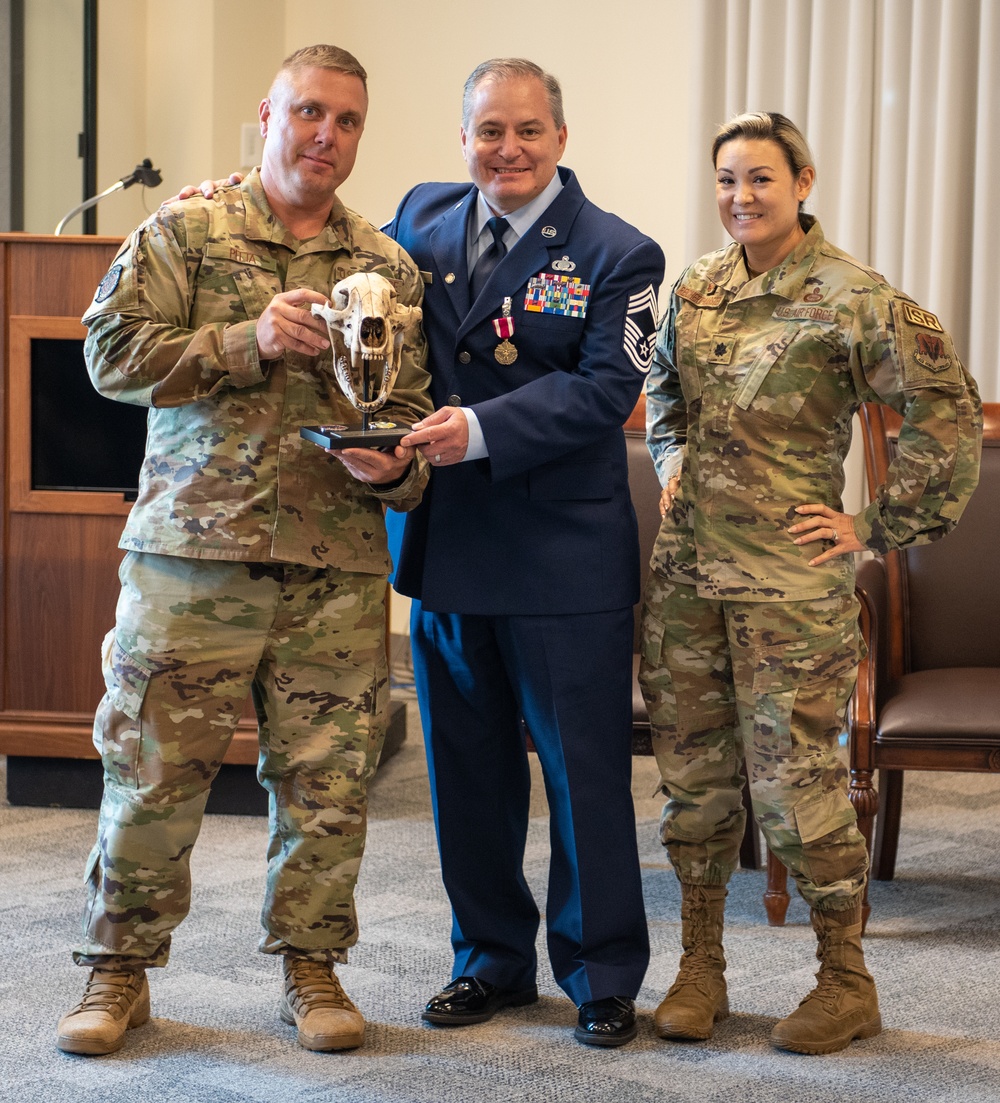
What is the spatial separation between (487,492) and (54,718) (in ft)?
6.37

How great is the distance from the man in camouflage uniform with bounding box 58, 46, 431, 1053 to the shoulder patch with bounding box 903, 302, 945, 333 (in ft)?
2.54

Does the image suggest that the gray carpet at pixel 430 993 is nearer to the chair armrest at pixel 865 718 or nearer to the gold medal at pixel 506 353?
the chair armrest at pixel 865 718

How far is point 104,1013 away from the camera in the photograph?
7.63 feet

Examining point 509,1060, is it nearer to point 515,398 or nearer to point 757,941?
point 757,941

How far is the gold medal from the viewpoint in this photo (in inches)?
92.4

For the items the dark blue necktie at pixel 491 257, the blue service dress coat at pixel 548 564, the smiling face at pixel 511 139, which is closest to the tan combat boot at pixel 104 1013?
the blue service dress coat at pixel 548 564

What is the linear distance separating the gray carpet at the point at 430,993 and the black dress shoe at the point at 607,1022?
2 centimetres

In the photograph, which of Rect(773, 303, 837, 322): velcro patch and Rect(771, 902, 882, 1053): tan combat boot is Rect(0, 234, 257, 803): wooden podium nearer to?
Rect(771, 902, 882, 1053): tan combat boot

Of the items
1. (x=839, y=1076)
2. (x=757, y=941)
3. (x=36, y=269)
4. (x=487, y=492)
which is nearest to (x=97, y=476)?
(x=36, y=269)

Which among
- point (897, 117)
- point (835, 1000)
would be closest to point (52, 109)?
point (897, 117)

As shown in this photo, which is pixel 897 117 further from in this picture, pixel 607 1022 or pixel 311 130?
pixel 607 1022

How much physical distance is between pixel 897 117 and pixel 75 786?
3.24 meters

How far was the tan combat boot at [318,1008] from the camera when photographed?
235 centimetres

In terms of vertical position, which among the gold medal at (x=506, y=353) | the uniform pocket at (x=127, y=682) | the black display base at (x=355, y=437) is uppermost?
→ the gold medal at (x=506, y=353)
